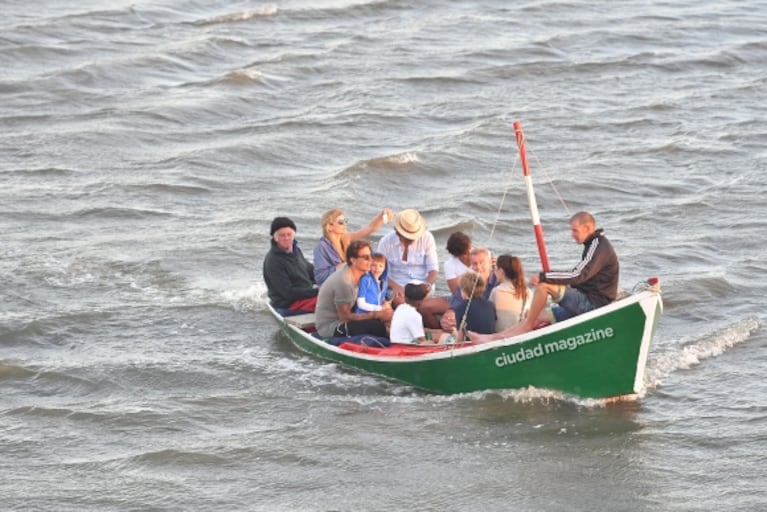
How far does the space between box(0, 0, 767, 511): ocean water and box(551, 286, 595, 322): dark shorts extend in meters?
0.83

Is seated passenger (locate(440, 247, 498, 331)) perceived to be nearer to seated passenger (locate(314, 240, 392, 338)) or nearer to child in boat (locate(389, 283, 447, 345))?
child in boat (locate(389, 283, 447, 345))

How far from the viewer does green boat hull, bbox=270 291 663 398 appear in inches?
535

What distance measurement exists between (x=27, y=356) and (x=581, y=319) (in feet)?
18.9

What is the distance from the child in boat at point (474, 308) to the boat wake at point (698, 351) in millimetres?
1720

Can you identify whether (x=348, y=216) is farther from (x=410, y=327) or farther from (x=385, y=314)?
(x=410, y=327)

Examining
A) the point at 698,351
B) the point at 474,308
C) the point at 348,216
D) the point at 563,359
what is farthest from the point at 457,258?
the point at 348,216

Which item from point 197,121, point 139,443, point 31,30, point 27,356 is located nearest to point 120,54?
point 31,30

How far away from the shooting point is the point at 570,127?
1011 inches

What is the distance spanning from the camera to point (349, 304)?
1524 cm

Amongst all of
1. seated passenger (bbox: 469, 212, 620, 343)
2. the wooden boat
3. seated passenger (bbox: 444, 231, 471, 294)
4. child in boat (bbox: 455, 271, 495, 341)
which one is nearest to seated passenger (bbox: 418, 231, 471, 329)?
seated passenger (bbox: 444, 231, 471, 294)

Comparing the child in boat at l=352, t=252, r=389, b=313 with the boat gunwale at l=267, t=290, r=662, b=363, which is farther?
the child in boat at l=352, t=252, r=389, b=313

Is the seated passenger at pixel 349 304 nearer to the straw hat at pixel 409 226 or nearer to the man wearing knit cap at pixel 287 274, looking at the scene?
the straw hat at pixel 409 226

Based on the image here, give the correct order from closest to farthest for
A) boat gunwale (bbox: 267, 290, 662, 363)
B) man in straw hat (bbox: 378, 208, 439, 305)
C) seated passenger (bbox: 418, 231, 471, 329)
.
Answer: boat gunwale (bbox: 267, 290, 662, 363)
seated passenger (bbox: 418, 231, 471, 329)
man in straw hat (bbox: 378, 208, 439, 305)

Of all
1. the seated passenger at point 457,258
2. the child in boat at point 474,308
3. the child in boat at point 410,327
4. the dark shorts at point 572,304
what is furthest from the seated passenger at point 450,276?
the dark shorts at point 572,304
